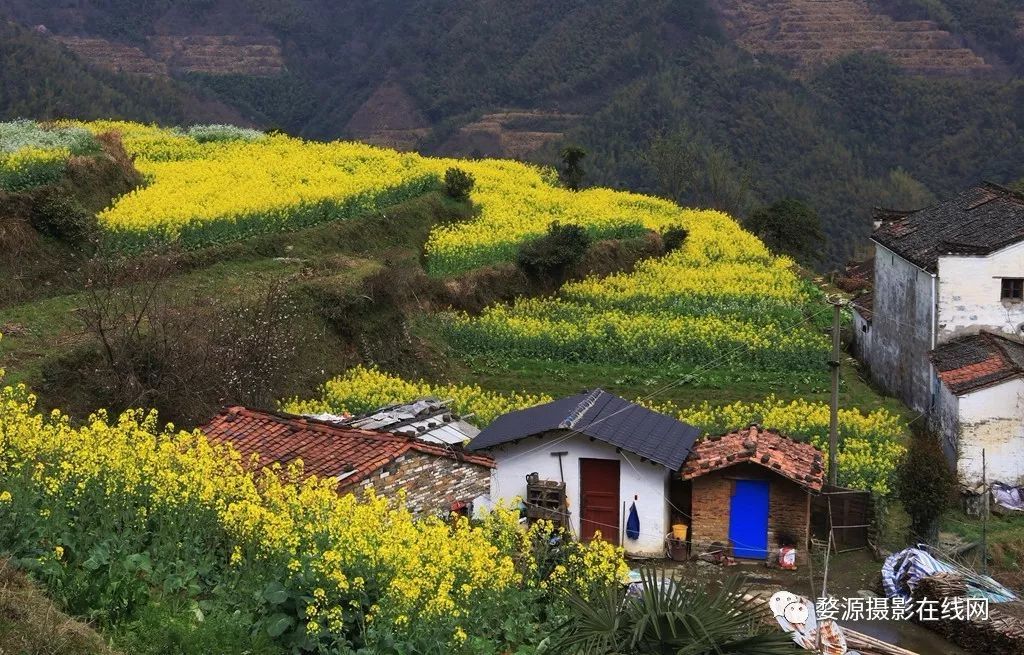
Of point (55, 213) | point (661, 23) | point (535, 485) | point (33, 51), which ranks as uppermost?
point (661, 23)

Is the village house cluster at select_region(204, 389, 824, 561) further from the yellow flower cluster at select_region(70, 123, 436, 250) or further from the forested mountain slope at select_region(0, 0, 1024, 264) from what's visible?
the forested mountain slope at select_region(0, 0, 1024, 264)

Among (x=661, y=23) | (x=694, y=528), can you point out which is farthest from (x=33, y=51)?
(x=694, y=528)

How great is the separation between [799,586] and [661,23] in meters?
108

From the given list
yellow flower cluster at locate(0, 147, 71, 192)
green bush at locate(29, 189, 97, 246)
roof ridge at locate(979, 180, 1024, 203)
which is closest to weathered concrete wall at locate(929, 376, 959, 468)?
roof ridge at locate(979, 180, 1024, 203)

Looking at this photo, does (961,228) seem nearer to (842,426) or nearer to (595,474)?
(842,426)

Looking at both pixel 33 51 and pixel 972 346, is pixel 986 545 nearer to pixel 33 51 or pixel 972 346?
pixel 972 346

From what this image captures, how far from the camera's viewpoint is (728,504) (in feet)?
68.6

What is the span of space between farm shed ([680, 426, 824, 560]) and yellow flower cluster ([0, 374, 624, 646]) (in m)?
7.33

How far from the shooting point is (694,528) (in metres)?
21.0

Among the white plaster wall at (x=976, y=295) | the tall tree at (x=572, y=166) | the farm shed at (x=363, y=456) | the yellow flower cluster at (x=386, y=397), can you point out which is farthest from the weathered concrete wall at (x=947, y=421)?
the tall tree at (x=572, y=166)

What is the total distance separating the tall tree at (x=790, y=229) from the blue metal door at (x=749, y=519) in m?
35.3

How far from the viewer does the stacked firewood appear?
16250 millimetres

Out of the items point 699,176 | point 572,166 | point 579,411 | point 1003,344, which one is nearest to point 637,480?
point 579,411

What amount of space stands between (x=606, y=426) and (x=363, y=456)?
15.8ft
